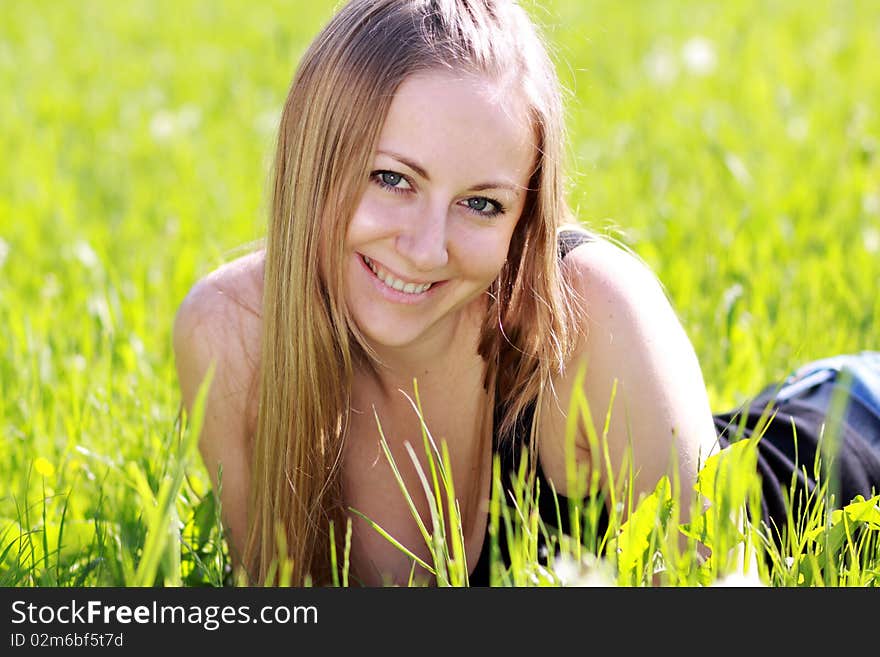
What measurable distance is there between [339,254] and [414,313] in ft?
0.52

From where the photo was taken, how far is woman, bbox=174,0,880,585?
1814 millimetres

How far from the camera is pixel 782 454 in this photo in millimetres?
2414

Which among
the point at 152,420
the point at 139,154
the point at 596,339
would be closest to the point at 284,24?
the point at 139,154

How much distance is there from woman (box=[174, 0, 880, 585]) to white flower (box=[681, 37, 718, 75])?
3.17 meters

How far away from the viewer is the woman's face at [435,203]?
5.84ft

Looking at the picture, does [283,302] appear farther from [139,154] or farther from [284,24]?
[284,24]

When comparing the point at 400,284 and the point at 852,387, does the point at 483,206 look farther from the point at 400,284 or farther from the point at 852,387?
the point at 852,387

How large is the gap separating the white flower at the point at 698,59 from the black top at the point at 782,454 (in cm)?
277

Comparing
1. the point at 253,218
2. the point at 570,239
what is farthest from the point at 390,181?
the point at 253,218

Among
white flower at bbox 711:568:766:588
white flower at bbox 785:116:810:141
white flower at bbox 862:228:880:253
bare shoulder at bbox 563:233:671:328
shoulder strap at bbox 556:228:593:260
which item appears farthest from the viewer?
white flower at bbox 785:116:810:141

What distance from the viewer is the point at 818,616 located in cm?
143

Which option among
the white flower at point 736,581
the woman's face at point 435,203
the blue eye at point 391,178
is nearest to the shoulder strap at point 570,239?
the woman's face at point 435,203

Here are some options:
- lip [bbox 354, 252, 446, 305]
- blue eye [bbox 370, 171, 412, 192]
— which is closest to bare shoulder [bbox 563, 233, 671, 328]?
lip [bbox 354, 252, 446, 305]

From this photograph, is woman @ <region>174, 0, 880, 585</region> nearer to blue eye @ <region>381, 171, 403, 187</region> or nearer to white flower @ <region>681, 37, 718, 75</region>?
blue eye @ <region>381, 171, 403, 187</region>
